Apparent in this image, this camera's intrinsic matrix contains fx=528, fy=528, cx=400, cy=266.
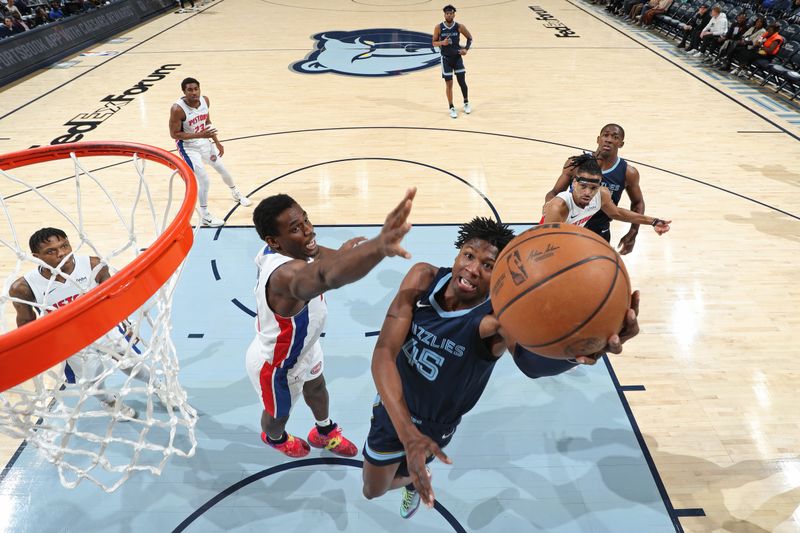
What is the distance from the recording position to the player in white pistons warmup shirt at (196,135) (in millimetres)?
5044

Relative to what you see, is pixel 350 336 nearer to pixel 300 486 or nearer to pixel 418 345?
pixel 300 486

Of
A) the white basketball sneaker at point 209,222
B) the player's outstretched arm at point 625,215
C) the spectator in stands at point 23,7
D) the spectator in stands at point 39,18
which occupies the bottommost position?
the white basketball sneaker at point 209,222

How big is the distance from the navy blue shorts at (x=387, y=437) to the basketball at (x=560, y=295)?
67cm

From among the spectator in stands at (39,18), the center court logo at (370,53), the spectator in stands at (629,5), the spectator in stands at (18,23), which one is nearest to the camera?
the center court logo at (370,53)

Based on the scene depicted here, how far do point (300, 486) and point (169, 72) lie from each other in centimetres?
993

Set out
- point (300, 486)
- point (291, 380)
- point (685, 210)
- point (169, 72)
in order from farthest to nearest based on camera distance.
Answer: point (169, 72) < point (685, 210) < point (300, 486) < point (291, 380)

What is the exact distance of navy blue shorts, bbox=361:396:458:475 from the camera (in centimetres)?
231

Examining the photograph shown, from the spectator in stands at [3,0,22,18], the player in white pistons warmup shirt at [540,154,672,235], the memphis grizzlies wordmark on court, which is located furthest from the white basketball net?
the memphis grizzlies wordmark on court

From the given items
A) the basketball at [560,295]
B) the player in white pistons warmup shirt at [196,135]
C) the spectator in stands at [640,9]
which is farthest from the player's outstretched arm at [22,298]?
the spectator in stands at [640,9]

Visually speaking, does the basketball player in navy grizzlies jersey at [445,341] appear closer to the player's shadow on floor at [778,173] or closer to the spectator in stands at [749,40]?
the player's shadow on floor at [778,173]

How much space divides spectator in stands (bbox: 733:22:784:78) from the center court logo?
5.78m

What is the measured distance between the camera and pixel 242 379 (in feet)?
11.8

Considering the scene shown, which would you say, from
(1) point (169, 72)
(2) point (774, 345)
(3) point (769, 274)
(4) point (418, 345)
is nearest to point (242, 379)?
(4) point (418, 345)

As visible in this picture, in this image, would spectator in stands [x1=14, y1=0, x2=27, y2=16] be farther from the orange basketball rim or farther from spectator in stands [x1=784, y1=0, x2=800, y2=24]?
spectator in stands [x1=784, y1=0, x2=800, y2=24]
